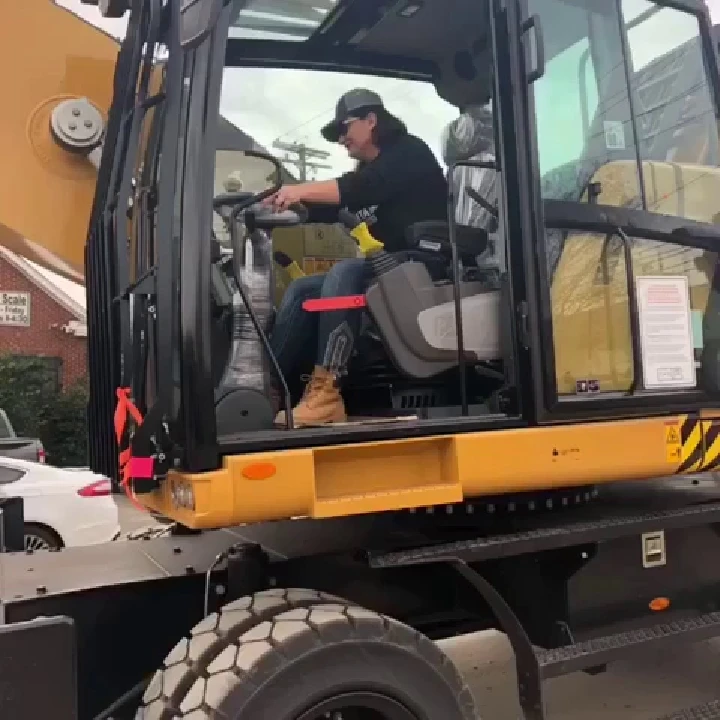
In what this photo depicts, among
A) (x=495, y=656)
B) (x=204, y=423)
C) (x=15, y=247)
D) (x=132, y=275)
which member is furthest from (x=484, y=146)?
(x=495, y=656)

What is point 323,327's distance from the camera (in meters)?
3.27

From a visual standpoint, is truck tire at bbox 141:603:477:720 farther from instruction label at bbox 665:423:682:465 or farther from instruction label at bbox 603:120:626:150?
instruction label at bbox 603:120:626:150

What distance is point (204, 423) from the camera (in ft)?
8.46

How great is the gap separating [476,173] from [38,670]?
2360 mm

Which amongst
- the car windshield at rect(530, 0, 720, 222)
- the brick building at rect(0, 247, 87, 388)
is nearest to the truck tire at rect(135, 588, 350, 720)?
the car windshield at rect(530, 0, 720, 222)

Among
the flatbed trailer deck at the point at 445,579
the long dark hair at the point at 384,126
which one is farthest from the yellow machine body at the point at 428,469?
the long dark hair at the point at 384,126

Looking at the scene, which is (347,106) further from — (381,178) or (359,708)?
(359,708)

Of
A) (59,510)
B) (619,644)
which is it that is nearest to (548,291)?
(619,644)

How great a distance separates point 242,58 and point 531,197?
1.49 m

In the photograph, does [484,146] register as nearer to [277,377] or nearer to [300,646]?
[277,377]

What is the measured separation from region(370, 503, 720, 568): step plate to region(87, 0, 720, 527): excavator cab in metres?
0.21

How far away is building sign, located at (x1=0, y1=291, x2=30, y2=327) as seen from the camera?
18.6 m

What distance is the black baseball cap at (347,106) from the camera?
3.89 metres

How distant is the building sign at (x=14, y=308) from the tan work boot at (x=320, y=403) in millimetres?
16998
